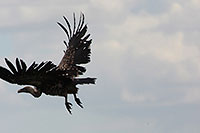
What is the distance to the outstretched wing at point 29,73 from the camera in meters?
36.5

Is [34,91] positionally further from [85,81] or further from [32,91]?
[85,81]

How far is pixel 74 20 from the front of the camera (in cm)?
4403

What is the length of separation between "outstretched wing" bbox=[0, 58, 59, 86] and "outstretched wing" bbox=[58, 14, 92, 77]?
140 cm

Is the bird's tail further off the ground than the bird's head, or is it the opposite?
the bird's tail

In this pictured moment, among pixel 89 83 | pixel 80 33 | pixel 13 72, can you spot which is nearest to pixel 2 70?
pixel 13 72

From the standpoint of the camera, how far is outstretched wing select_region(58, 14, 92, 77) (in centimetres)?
4009

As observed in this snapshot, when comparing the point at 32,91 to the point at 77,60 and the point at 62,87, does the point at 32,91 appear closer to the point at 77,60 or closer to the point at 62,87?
the point at 62,87

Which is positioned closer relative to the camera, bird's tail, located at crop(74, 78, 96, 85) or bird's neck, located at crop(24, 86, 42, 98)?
bird's tail, located at crop(74, 78, 96, 85)

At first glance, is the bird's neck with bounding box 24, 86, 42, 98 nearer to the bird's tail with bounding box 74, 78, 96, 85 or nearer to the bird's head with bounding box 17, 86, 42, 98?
the bird's head with bounding box 17, 86, 42, 98

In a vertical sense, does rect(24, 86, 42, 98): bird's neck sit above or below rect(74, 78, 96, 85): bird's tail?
below

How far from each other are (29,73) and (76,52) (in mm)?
5690

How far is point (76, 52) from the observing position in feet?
139

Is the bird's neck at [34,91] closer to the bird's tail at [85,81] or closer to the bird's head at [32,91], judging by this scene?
the bird's head at [32,91]

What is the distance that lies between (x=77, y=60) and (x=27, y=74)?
4594mm
